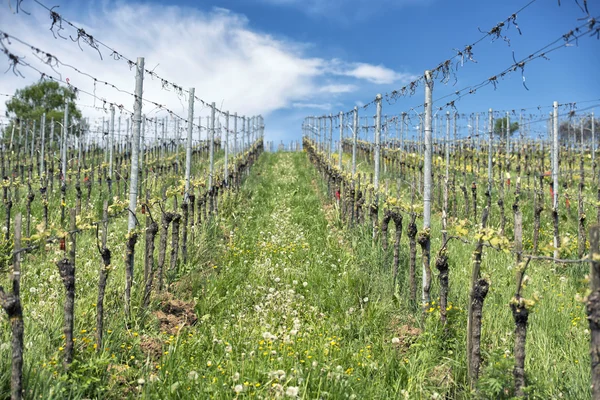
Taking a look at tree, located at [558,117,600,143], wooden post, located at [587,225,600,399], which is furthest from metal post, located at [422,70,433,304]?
tree, located at [558,117,600,143]

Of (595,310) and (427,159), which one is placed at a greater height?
(427,159)

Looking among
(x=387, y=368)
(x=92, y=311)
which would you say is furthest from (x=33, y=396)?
(x=387, y=368)

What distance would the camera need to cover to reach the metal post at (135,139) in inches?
235

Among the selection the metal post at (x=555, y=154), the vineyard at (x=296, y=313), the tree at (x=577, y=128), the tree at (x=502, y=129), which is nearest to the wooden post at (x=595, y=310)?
the vineyard at (x=296, y=313)

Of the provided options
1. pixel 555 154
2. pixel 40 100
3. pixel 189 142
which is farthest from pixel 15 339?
pixel 40 100

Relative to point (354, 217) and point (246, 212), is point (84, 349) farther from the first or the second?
point (246, 212)

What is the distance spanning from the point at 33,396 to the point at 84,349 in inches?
37.9

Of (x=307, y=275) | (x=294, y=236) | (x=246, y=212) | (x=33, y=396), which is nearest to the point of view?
(x=33, y=396)

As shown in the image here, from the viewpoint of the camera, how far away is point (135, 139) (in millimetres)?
6102

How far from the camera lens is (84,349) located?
4234mm

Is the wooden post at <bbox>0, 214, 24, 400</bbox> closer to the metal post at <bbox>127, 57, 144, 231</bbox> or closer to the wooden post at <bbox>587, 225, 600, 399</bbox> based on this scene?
the metal post at <bbox>127, 57, 144, 231</bbox>

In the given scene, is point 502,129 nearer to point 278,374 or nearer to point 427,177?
point 427,177

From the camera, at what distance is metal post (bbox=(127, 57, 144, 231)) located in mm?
5979

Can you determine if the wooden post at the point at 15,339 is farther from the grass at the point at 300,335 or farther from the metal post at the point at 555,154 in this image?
the metal post at the point at 555,154
